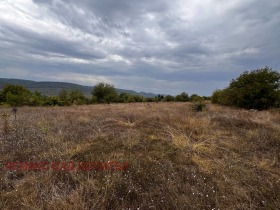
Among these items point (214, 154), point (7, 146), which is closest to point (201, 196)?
point (214, 154)

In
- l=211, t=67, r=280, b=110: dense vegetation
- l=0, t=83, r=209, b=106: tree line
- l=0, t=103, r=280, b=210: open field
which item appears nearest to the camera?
l=0, t=103, r=280, b=210: open field

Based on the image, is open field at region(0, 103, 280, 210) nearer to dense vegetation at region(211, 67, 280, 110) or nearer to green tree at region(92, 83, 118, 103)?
dense vegetation at region(211, 67, 280, 110)

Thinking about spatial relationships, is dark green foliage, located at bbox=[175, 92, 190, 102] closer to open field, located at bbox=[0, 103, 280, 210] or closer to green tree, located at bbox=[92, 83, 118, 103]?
green tree, located at bbox=[92, 83, 118, 103]

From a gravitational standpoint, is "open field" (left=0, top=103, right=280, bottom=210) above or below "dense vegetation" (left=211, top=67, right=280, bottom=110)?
below

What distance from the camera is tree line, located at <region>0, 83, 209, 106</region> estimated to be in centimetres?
2164

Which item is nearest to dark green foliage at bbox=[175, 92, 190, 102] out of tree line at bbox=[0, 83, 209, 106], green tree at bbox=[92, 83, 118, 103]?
tree line at bbox=[0, 83, 209, 106]

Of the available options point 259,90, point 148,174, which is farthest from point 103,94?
point 148,174

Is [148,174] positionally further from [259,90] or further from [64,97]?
[64,97]

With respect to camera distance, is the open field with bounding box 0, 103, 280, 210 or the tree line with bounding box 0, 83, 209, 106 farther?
the tree line with bounding box 0, 83, 209, 106

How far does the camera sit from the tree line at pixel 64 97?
21.6m

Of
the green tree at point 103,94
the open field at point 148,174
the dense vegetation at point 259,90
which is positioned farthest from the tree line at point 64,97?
the open field at point 148,174

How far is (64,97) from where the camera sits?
3406 centimetres

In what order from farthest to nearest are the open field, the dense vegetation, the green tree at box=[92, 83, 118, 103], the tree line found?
the green tree at box=[92, 83, 118, 103] → the tree line → the dense vegetation → the open field

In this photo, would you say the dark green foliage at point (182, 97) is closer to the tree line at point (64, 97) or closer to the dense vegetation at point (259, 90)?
the tree line at point (64, 97)
